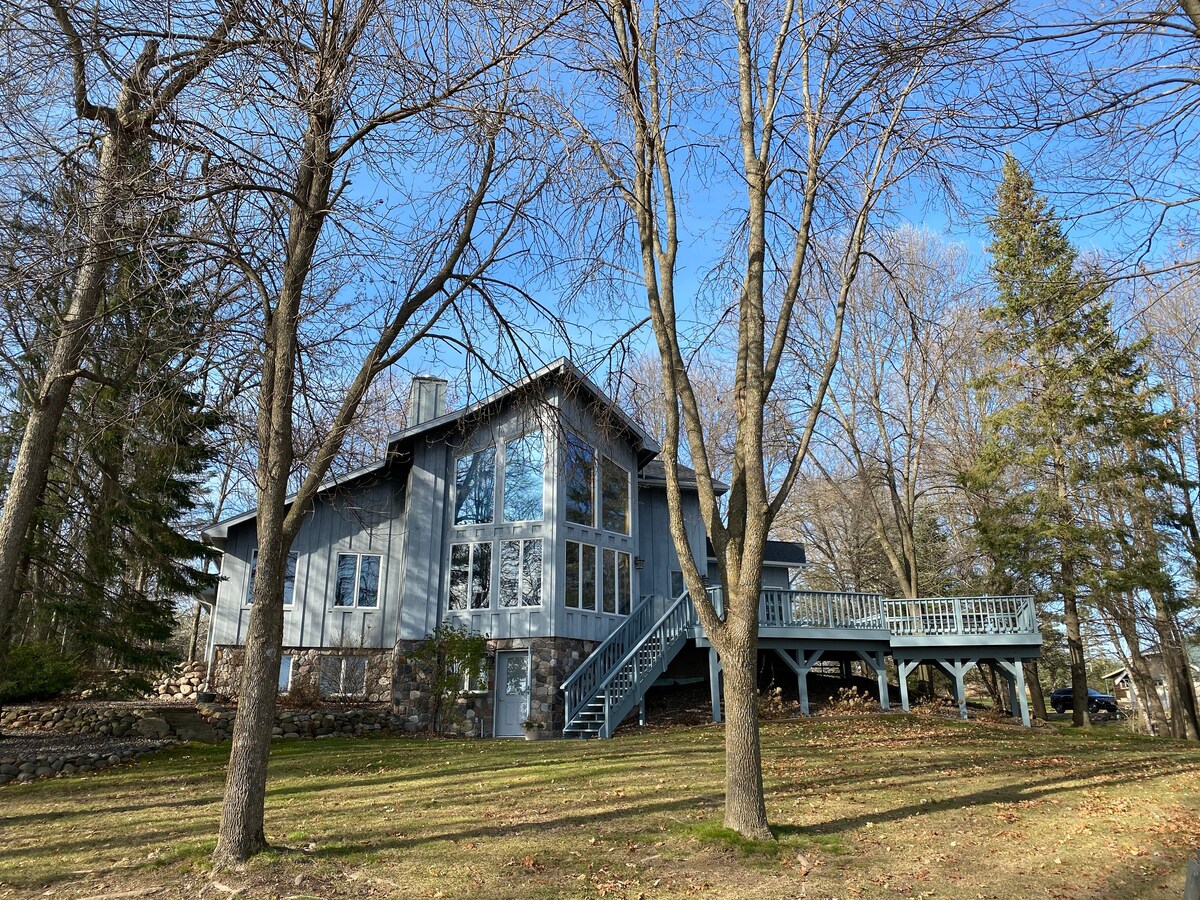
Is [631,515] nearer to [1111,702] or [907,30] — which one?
[907,30]

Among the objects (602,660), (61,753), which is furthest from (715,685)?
(61,753)

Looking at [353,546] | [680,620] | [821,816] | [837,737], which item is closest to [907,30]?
[821,816]

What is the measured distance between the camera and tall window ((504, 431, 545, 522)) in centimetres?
1802

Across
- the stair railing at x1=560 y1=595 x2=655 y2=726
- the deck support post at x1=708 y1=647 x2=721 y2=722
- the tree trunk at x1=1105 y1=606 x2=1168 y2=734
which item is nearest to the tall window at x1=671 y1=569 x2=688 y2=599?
the stair railing at x1=560 y1=595 x2=655 y2=726

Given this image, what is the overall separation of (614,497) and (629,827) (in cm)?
1213

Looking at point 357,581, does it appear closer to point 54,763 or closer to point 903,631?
point 54,763

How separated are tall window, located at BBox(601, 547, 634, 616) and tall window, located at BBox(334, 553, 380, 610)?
5.37 metres

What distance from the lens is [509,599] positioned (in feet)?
58.0

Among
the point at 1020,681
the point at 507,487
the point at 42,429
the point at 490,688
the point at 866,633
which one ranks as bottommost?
the point at 490,688

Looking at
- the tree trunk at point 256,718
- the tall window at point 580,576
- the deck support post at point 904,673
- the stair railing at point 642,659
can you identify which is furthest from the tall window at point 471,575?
the tree trunk at point 256,718

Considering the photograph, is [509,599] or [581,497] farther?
[581,497]

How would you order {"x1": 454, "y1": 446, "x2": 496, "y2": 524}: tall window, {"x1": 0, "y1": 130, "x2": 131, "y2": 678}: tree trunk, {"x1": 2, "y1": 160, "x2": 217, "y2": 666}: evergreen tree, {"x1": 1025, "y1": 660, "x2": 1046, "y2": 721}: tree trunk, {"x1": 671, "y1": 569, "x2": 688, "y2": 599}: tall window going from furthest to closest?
1. {"x1": 1025, "y1": 660, "x2": 1046, "y2": 721}: tree trunk
2. {"x1": 671, "y1": 569, "x2": 688, "y2": 599}: tall window
3. {"x1": 454, "y1": 446, "x2": 496, "y2": 524}: tall window
4. {"x1": 2, "y1": 160, "x2": 217, "y2": 666}: evergreen tree
5. {"x1": 0, "y1": 130, "x2": 131, "y2": 678}: tree trunk

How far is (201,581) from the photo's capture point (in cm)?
1606

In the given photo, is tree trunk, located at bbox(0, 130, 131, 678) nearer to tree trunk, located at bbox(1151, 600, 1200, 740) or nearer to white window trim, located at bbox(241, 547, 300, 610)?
white window trim, located at bbox(241, 547, 300, 610)
